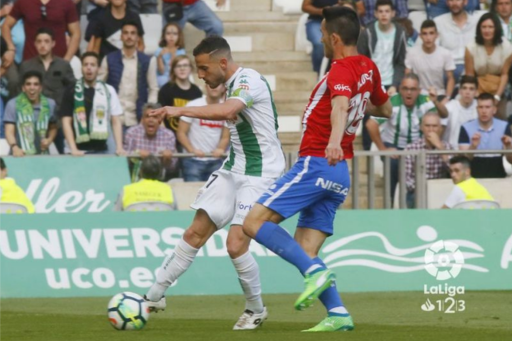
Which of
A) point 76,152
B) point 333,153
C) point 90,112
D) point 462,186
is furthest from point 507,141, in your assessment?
point 333,153

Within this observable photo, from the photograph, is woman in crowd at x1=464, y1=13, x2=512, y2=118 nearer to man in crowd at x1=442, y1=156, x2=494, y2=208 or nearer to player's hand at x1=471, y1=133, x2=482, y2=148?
player's hand at x1=471, y1=133, x2=482, y2=148

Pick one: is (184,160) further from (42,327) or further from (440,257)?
(42,327)

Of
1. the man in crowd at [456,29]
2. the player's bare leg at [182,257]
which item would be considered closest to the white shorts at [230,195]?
the player's bare leg at [182,257]

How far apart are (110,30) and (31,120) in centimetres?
233

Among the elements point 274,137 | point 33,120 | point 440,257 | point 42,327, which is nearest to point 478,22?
point 440,257

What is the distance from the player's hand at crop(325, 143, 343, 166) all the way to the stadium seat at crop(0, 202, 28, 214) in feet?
22.9

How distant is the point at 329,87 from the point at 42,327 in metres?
3.13

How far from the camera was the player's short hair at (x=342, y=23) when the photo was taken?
906 cm

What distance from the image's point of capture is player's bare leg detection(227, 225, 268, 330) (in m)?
9.76

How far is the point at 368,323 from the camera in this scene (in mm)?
10141

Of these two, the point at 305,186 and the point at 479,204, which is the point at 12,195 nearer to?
the point at 479,204

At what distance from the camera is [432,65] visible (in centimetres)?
1859

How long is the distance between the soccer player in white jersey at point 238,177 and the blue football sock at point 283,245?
80 centimetres

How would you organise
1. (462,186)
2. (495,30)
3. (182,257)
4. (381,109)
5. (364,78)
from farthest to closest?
1. (495,30)
2. (462,186)
3. (182,257)
4. (381,109)
5. (364,78)
